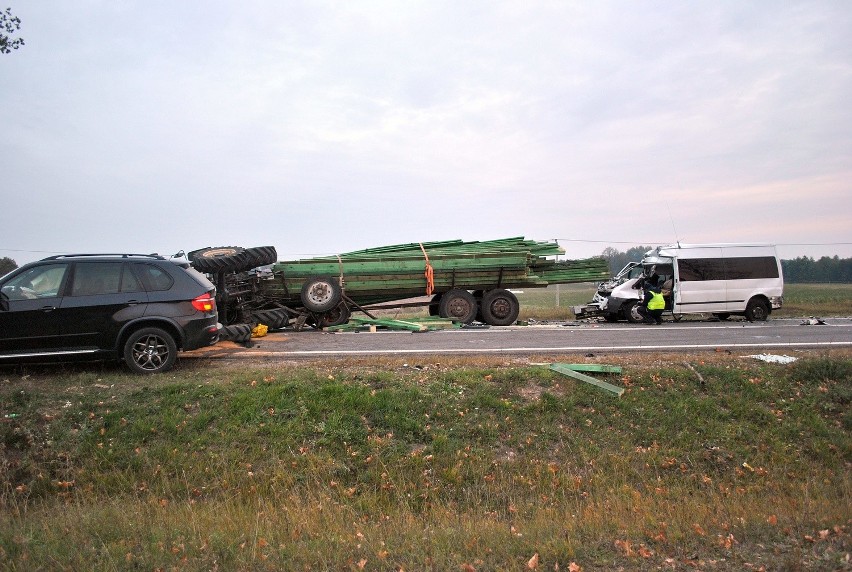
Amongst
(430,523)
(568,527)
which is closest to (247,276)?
(430,523)

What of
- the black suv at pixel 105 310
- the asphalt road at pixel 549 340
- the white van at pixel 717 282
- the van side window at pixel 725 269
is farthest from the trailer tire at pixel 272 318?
the van side window at pixel 725 269

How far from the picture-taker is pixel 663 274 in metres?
18.7

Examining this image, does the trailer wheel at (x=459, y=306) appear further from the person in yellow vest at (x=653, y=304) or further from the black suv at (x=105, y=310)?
the black suv at (x=105, y=310)

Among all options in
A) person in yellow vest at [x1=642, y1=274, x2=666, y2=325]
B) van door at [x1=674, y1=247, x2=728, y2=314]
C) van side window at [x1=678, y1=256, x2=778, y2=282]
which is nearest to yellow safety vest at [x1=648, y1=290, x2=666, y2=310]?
person in yellow vest at [x1=642, y1=274, x2=666, y2=325]

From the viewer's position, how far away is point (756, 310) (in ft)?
60.7

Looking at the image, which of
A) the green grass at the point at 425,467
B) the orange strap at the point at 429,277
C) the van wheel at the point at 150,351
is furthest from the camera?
the orange strap at the point at 429,277

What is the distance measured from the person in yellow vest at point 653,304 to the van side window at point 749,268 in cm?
247

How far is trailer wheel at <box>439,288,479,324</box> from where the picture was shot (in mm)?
16828

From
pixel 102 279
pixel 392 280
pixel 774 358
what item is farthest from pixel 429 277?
pixel 102 279

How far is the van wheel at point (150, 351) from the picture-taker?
890cm

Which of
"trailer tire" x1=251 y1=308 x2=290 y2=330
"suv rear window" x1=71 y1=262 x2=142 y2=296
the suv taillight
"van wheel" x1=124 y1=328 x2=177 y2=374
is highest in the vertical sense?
"suv rear window" x1=71 y1=262 x2=142 y2=296

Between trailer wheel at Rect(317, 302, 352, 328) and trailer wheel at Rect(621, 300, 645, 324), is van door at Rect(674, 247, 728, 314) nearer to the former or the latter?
trailer wheel at Rect(621, 300, 645, 324)

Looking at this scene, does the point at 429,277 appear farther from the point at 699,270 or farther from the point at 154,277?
the point at 154,277

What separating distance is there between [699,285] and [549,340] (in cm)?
816
